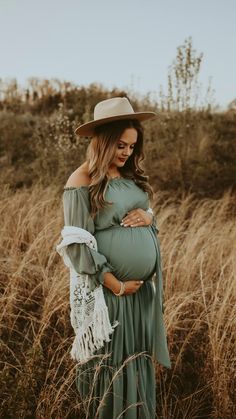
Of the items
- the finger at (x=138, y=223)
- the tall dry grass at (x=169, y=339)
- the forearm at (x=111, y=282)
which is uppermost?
the finger at (x=138, y=223)

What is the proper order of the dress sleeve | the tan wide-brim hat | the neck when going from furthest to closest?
the neck
the tan wide-brim hat
the dress sleeve

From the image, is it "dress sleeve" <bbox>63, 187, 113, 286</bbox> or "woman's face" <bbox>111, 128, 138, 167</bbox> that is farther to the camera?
"woman's face" <bbox>111, 128, 138, 167</bbox>

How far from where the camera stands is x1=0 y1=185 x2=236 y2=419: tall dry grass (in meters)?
2.43

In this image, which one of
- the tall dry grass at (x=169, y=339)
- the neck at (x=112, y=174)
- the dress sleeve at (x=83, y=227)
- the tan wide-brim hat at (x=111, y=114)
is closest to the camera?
the dress sleeve at (x=83, y=227)

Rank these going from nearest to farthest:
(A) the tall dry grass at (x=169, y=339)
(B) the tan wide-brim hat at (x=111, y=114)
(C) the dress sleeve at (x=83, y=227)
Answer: (C) the dress sleeve at (x=83, y=227) < (B) the tan wide-brim hat at (x=111, y=114) < (A) the tall dry grass at (x=169, y=339)

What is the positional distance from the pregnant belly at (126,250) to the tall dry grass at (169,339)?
2.04ft

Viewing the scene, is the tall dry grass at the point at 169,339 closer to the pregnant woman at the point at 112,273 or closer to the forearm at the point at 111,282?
the pregnant woman at the point at 112,273

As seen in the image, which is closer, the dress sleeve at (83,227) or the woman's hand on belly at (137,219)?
the dress sleeve at (83,227)

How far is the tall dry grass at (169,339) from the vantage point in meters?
2.43

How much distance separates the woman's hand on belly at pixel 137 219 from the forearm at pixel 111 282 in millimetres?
287

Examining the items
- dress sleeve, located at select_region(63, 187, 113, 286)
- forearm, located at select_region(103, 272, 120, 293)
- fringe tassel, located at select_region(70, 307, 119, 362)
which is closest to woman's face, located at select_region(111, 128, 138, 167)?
dress sleeve, located at select_region(63, 187, 113, 286)

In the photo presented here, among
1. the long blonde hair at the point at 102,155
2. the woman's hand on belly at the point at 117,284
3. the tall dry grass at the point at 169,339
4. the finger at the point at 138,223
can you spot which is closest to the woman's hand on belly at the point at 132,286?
the woman's hand on belly at the point at 117,284

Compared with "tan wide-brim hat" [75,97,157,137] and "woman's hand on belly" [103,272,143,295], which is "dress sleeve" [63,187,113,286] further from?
"tan wide-brim hat" [75,97,157,137]

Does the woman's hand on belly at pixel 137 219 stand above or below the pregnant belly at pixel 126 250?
above
